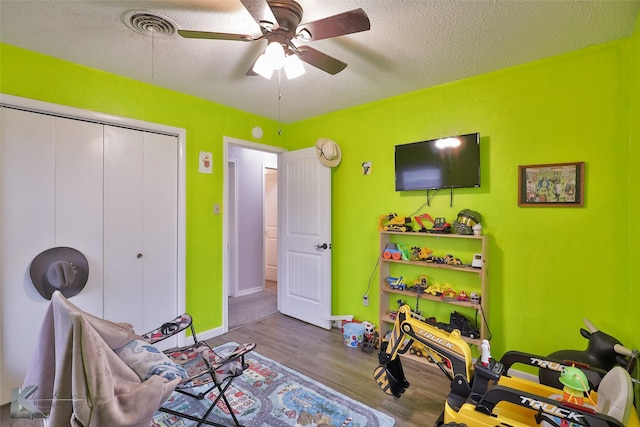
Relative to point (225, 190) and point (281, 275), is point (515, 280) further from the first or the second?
point (225, 190)

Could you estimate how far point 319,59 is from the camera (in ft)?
5.84

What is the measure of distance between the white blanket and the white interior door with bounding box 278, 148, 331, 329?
2.10m

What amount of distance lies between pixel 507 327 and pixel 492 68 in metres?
2.07

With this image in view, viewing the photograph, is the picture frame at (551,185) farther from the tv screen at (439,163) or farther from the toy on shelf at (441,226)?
the toy on shelf at (441,226)

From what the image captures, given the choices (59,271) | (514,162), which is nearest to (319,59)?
(514,162)

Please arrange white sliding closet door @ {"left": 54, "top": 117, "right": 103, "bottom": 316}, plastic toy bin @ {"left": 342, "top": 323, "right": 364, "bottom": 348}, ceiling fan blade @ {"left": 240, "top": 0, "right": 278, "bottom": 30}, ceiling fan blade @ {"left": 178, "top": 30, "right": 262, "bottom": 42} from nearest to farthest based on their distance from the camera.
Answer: ceiling fan blade @ {"left": 240, "top": 0, "right": 278, "bottom": 30}, ceiling fan blade @ {"left": 178, "top": 30, "right": 262, "bottom": 42}, white sliding closet door @ {"left": 54, "top": 117, "right": 103, "bottom": 316}, plastic toy bin @ {"left": 342, "top": 323, "right": 364, "bottom": 348}

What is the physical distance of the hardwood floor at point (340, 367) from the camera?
6.58 feet

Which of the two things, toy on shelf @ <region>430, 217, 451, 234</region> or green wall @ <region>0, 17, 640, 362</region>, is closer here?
green wall @ <region>0, 17, 640, 362</region>

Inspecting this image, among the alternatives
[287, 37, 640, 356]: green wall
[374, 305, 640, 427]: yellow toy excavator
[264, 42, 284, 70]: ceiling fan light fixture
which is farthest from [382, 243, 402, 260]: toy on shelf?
[264, 42, 284, 70]: ceiling fan light fixture

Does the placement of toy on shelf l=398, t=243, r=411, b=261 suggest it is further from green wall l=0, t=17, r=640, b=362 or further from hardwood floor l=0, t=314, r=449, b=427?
hardwood floor l=0, t=314, r=449, b=427

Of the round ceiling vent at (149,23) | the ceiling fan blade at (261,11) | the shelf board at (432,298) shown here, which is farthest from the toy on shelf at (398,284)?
the round ceiling vent at (149,23)

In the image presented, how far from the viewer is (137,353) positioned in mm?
1516

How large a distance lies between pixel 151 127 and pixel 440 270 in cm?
290

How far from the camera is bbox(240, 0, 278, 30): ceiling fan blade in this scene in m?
1.29
